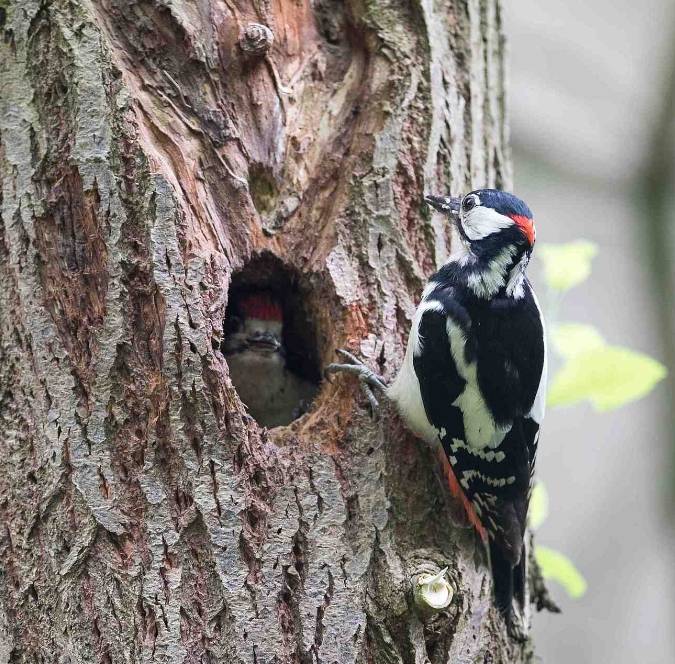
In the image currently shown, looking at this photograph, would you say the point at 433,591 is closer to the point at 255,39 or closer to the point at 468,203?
the point at 468,203

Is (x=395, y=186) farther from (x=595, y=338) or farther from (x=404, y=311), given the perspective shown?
(x=595, y=338)

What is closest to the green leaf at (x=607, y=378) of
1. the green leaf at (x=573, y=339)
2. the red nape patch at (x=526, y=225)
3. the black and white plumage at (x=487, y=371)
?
the black and white plumage at (x=487, y=371)

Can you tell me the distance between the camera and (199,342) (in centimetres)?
228

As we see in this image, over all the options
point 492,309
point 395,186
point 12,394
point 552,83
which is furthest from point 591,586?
point 12,394

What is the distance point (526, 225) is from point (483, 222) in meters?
0.15

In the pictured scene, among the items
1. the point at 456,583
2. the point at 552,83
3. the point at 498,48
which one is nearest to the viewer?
the point at 456,583

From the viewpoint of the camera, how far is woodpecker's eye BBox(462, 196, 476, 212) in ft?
8.81

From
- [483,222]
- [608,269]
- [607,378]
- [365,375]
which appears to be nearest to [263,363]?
[365,375]

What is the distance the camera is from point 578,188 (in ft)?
20.0

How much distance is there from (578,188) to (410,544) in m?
4.26

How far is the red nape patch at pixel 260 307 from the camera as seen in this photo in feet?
11.4

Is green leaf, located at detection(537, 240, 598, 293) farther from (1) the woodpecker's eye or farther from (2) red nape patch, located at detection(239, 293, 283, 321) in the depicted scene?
(2) red nape patch, located at detection(239, 293, 283, 321)

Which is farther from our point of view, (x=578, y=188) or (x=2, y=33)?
(x=578, y=188)

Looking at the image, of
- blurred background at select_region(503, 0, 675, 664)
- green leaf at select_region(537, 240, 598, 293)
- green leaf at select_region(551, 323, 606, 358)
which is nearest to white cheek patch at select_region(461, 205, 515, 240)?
green leaf at select_region(537, 240, 598, 293)
